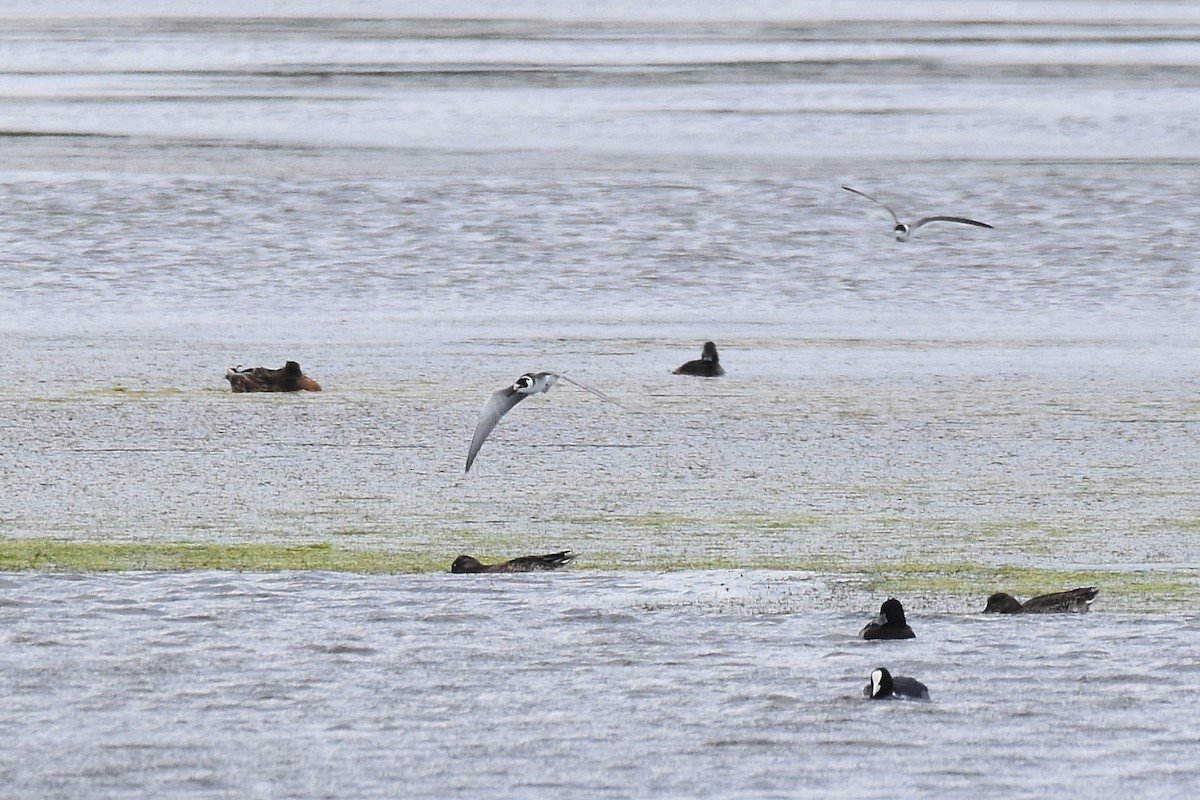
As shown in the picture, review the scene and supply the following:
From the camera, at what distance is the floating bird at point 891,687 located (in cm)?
630

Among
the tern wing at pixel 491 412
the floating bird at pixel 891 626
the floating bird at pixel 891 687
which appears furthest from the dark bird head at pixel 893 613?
the tern wing at pixel 491 412

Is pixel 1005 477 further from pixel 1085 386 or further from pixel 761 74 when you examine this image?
pixel 761 74

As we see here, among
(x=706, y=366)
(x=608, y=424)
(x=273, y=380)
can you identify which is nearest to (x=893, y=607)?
(x=608, y=424)

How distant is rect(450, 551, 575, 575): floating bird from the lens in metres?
8.02

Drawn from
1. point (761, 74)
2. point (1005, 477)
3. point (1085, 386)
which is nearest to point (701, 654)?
point (1005, 477)

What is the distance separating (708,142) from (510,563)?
1280cm

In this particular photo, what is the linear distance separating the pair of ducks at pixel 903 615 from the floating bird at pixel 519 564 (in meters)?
1.32

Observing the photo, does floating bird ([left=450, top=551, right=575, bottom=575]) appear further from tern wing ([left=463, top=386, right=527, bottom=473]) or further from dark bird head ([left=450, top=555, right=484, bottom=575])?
tern wing ([left=463, top=386, right=527, bottom=473])

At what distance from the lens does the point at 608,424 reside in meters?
11.3

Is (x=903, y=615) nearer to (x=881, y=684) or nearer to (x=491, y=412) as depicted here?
(x=881, y=684)

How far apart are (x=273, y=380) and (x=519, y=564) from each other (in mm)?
4190

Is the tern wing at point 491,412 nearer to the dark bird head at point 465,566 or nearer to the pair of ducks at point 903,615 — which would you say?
the dark bird head at point 465,566

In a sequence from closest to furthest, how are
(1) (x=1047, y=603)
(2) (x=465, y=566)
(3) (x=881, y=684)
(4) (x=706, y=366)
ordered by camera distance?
(3) (x=881, y=684)
(1) (x=1047, y=603)
(2) (x=465, y=566)
(4) (x=706, y=366)

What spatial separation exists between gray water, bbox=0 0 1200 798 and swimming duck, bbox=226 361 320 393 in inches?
6.8
